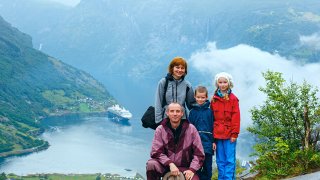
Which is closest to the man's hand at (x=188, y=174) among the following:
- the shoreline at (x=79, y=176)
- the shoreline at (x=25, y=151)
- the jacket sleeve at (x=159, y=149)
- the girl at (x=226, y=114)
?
the jacket sleeve at (x=159, y=149)

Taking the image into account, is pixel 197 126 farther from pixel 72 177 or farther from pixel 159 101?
pixel 72 177

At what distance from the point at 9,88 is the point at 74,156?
10476 centimetres

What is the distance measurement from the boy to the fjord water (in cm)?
7926

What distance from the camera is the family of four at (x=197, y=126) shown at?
24.6ft

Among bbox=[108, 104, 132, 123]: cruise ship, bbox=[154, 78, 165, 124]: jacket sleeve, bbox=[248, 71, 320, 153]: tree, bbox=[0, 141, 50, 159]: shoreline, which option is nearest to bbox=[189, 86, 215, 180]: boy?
bbox=[154, 78, 165, 124]: jacket sleeve

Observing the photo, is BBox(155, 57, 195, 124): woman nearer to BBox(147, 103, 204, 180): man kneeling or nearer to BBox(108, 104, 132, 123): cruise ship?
BBox(147, 103, 204, 180): man kneeling

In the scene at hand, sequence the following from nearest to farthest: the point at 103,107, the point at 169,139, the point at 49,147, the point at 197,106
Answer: the point at 169,139, the point at 197,106, the point at 49,147, the point at 103,107

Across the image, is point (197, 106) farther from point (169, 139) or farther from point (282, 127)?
point (282, 127)

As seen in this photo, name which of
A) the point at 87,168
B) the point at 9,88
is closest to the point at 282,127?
the point at 87,168

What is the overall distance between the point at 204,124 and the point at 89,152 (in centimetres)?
10160

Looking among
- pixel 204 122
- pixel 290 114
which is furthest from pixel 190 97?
pixel 290 114

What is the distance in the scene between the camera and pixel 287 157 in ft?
31.7

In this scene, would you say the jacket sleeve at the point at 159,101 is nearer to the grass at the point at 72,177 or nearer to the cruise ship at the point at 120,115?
the grass at the point at 72,177

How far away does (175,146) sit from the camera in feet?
24.7
